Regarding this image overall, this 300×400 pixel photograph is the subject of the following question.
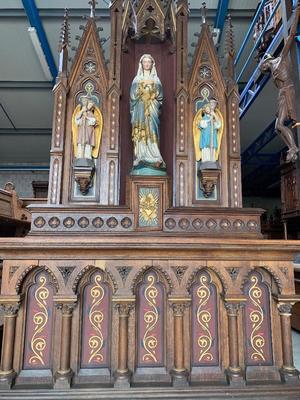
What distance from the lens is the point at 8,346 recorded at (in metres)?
2.34

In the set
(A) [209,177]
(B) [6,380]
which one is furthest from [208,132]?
(B) [6,380]

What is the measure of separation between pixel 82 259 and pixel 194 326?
1033 mm

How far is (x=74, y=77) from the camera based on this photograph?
3119 millimetres

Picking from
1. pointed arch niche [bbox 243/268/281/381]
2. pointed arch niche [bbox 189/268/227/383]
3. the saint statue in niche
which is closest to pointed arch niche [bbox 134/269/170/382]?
pointed arch niche [bbox 189/268/227/383]

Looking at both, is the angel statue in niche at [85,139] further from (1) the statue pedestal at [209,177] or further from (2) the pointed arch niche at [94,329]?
(1) the statue pedestal at [209,177]

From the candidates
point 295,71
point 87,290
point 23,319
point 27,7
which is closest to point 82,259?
point 87,290

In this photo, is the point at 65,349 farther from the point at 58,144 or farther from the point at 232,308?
the point at 58,144

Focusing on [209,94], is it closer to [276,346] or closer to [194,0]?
[276,346]

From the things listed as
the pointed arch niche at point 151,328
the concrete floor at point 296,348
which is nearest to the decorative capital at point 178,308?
the pointed arch niche at point 151,328

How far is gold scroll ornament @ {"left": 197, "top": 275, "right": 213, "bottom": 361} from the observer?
2.50m

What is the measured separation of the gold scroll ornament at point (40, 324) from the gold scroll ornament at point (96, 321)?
1.15 feet

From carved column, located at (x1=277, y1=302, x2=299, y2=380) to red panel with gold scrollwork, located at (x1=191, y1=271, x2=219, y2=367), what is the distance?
507 mm

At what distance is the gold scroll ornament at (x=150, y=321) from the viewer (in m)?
2.48

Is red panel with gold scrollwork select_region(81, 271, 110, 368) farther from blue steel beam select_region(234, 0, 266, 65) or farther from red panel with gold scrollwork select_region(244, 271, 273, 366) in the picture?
blue steel beam select_region(234, 0, 266, 65)
